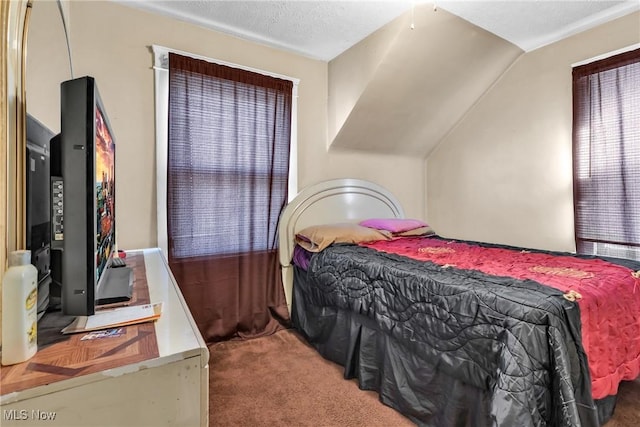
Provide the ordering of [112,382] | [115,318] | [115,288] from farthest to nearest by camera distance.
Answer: [115,288] → [115,318] → [112,382]

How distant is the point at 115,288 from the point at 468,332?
1.41 metres

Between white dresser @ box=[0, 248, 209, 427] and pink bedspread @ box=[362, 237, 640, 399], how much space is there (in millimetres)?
1435

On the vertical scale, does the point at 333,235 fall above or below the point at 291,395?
above

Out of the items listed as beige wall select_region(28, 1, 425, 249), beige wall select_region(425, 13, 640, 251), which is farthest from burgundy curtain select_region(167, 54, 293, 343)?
beige wall select_region(425, 13, 640, 251)

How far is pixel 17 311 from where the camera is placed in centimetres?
65

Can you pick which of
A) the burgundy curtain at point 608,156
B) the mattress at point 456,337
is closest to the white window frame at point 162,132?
the mattress at point 456,337

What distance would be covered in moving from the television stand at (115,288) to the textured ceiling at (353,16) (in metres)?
1.86

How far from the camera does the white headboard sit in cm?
274

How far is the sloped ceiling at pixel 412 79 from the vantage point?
→ 8.01 ft

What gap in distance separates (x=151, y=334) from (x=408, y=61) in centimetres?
265

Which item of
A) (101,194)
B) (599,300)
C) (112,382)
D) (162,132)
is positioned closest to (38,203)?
(101,194)

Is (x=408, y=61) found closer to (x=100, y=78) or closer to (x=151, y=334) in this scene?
(x=100, y=78)

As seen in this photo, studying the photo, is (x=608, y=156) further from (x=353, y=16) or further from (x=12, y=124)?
(x=12, y=124)

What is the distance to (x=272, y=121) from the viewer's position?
2639mm
